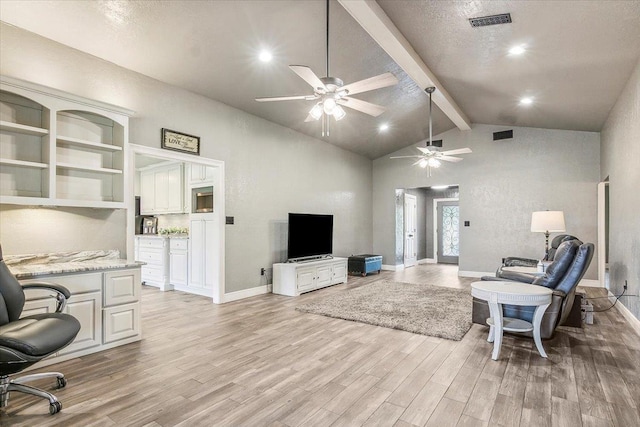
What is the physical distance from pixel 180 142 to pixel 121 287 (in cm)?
204

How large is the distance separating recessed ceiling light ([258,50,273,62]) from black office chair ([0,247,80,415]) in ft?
9.96

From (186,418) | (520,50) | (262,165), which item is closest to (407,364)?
(186,418)

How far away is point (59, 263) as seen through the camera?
3.24 m

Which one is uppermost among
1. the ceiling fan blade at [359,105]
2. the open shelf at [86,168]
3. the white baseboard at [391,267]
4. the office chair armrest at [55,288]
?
the ceiling fan blade at [359,105]

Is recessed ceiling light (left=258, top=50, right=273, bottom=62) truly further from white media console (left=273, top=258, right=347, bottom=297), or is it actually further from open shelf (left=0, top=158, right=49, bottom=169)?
white media console (left=273, top=258, right=347, bottom=297)

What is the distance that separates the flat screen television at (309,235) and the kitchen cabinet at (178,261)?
1.78 meters

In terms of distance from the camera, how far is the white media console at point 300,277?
5598mm

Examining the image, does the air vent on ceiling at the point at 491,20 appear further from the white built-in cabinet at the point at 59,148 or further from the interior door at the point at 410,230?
the interior door at the point at 410,230

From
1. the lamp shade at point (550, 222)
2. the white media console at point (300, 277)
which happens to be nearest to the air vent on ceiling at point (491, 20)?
the lamp shade at point (550, 222)

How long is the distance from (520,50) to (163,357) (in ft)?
15.7

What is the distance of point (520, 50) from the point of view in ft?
12.1

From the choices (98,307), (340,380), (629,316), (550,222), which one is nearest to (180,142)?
(98,307)

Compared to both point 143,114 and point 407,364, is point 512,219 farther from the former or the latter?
point 143,114

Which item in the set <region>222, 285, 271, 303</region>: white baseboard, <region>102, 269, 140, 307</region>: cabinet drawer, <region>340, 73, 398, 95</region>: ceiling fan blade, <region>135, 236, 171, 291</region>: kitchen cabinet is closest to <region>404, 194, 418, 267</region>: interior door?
<region>222, 285, 271, 303</region>: white baseboard
